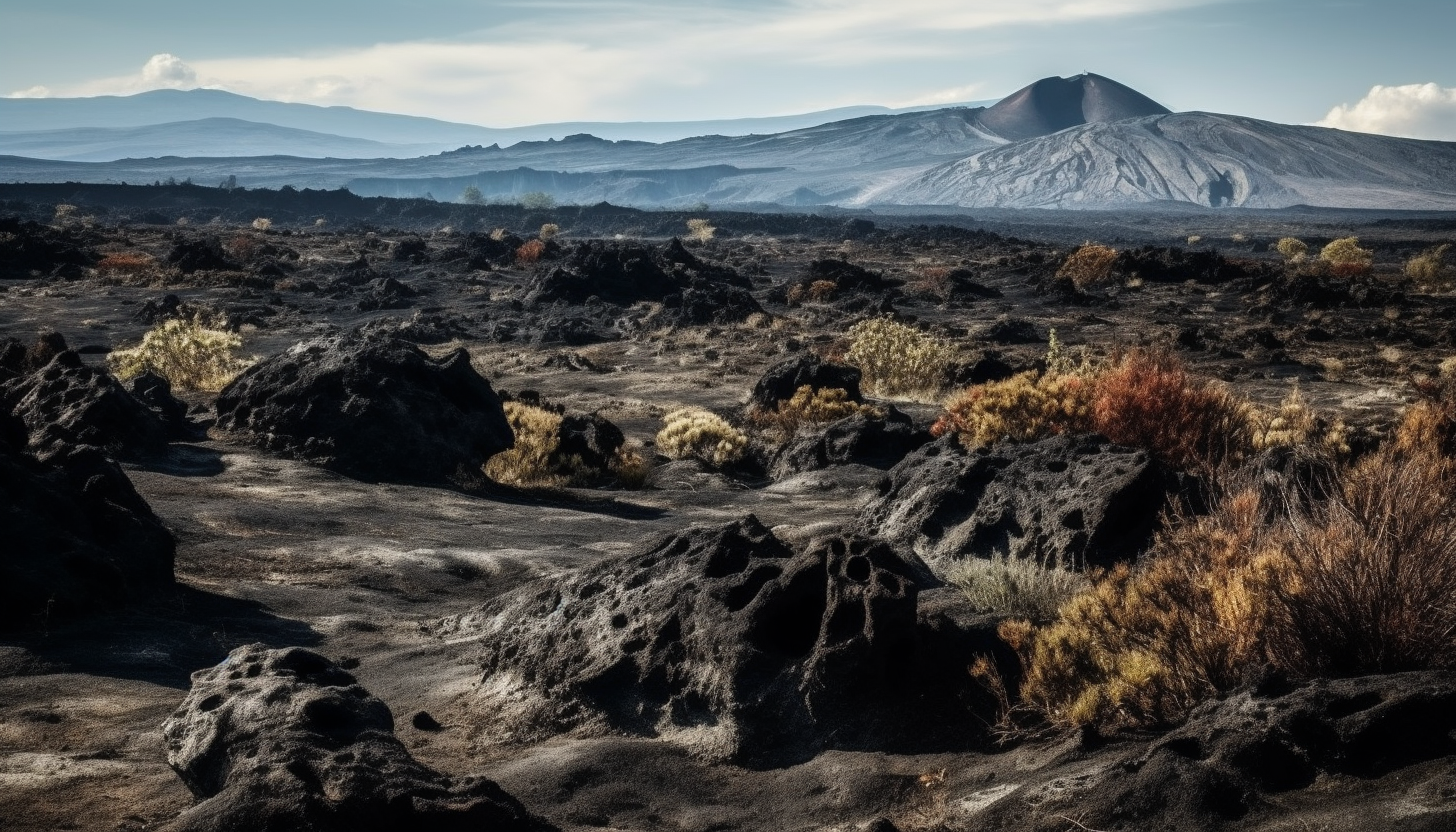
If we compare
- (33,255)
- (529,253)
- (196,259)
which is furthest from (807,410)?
(529,253)

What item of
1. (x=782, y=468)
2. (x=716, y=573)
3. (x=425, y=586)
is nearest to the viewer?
(x=716, y=573)

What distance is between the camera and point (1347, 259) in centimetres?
5253

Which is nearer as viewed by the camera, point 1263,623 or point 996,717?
point 1263,623

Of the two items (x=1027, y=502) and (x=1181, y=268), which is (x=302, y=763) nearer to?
(x=1027, y=502)

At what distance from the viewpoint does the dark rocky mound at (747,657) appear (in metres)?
5.40

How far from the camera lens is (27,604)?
6.52m

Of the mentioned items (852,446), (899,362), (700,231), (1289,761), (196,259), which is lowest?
(852,446)

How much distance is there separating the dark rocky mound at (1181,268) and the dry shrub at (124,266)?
33.8m

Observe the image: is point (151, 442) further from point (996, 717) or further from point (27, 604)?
point (996, 717)

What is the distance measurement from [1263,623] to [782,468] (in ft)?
32.8

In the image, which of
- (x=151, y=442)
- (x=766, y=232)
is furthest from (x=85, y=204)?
(x=151, y=442)

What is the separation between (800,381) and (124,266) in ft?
105

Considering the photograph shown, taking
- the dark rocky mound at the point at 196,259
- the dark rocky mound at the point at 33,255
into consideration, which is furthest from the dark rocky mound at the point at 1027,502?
the dark rocky mound at the point at 33,255

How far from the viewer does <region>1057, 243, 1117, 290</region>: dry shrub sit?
43.7 meters
